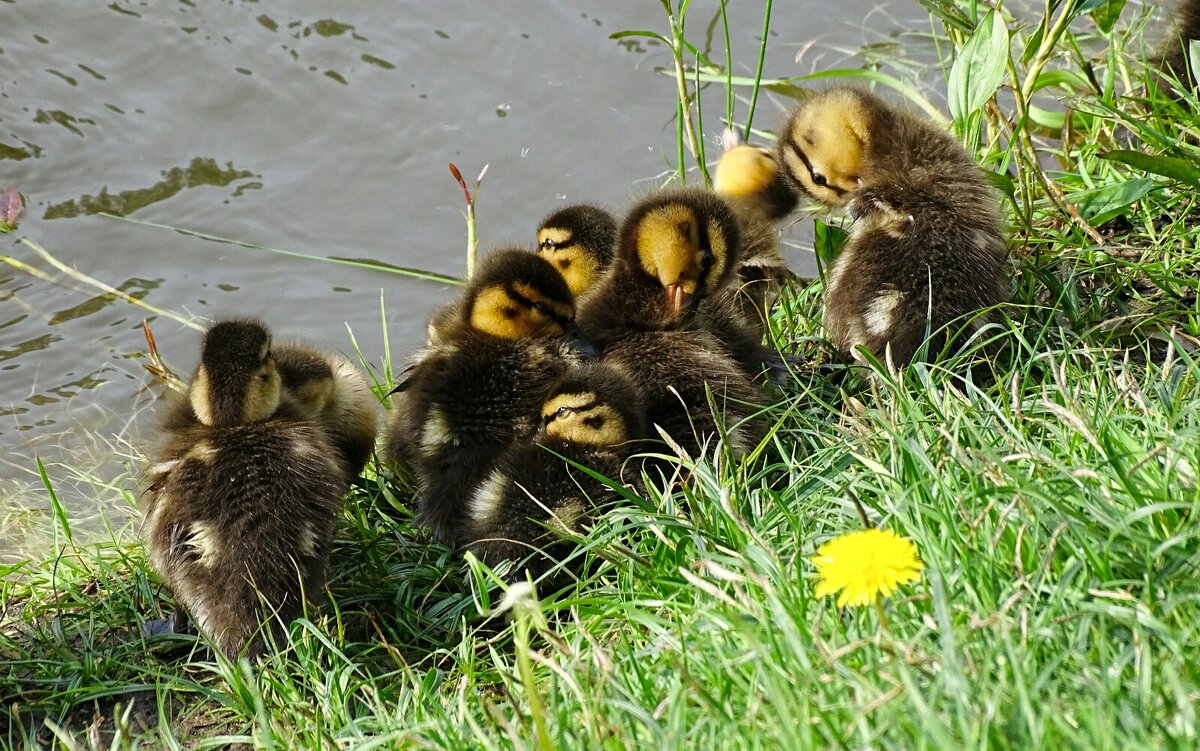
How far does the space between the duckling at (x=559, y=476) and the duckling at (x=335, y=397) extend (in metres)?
0.59

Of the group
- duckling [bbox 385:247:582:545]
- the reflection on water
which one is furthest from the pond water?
duckling [bbox 385:247:582:545]

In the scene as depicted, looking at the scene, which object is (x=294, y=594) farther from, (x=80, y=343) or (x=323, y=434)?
(x=80, y=343)

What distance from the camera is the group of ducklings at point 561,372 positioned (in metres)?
3.17

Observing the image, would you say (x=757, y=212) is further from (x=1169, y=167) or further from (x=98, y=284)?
(x=98, y=284)

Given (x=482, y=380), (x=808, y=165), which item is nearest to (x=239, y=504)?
(x=482, y=380)

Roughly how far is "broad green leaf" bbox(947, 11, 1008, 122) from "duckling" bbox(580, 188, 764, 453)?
0.80 m

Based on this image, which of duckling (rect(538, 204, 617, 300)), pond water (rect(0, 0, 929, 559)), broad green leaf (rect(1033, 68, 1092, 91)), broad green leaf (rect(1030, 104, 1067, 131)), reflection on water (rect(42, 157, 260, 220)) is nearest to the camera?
duckling (rect(538, 204, 617, 300))

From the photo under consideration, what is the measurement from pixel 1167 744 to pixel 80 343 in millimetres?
4475

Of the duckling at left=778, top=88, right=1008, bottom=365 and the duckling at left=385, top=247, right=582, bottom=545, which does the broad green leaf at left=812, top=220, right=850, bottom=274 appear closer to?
the duckling at left=778, top=88, right=1008, bottom=365

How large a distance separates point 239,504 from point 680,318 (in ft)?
4.30

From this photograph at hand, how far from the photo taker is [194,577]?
3.16 metres

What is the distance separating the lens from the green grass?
6.38 ft

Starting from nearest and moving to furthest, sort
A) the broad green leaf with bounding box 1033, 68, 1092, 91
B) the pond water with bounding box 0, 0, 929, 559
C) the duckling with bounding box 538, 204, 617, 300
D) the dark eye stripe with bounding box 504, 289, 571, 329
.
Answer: the dark eye stripe with bounding box 504, 289, 571, 329
the duckling with bounding box 538, 204, 617, 300
the broad green leaf with bounding box 1033, 68, 1092, 91
the pond water with bounding box 0, 0, 929, 559

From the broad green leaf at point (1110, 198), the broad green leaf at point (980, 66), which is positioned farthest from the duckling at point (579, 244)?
the broad green leaf at point (1110, 198)
